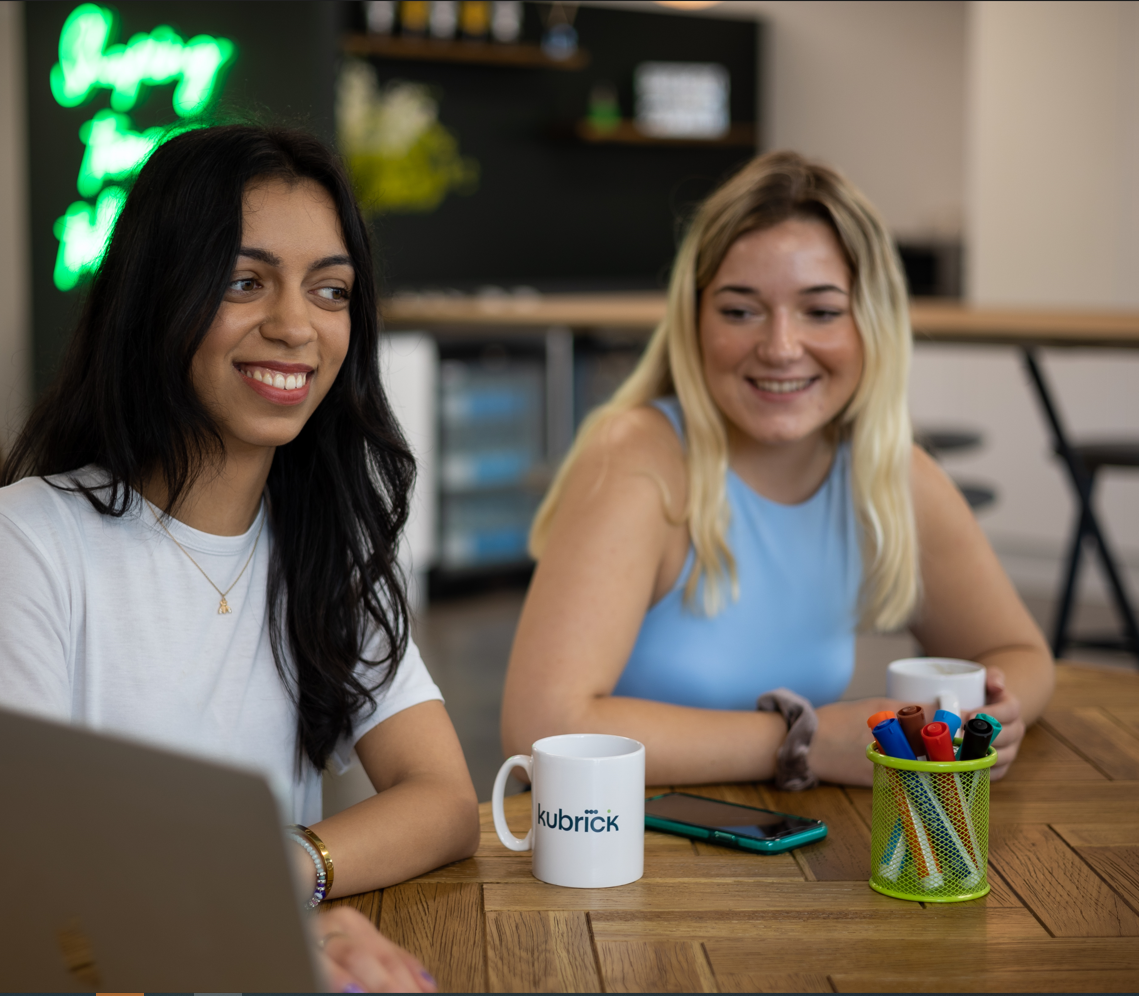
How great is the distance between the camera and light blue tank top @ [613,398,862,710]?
1.60 metres

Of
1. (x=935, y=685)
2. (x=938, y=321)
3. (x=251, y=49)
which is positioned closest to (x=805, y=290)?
(x=935, y=685)

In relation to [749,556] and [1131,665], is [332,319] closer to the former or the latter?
[749,556]

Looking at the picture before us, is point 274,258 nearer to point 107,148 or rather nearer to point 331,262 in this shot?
point 331,262

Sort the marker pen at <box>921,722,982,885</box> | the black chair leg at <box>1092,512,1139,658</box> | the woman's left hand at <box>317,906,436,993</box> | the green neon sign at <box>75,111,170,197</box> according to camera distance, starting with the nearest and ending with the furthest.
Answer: the woman's left hand at <box>317,906,436,993</box>, the marker pen at <box>921,722,982,885</box>, the green neon sign at <box>75,111,170,197</box>, the black chair leg at <box>1092,512,1139,658</box>

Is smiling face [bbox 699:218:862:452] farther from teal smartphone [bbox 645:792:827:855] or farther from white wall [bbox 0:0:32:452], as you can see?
white wall [bbox 0:0:32:452]

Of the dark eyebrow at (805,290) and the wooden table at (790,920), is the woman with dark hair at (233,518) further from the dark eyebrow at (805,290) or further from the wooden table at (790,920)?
the dark eyebrow at (805,290)

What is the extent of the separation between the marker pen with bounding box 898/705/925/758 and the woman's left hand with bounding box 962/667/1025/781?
30 cm

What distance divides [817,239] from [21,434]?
0.92 m

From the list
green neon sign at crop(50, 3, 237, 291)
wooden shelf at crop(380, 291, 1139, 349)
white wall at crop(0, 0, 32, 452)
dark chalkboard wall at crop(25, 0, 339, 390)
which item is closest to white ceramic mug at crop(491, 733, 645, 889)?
wooden shelf at crop(380, 291, 1139, 349)

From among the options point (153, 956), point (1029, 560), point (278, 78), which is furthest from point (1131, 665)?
point (153, 956)

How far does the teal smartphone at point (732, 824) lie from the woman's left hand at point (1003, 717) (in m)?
0.26

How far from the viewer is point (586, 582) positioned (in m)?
1.47

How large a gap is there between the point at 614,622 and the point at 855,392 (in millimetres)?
460

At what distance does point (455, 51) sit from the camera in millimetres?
6957
